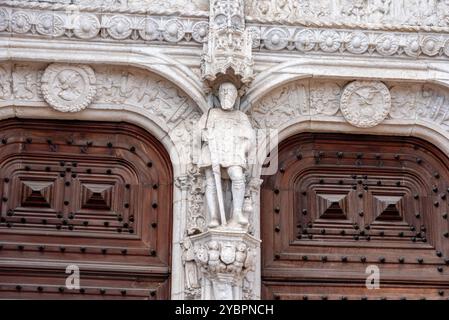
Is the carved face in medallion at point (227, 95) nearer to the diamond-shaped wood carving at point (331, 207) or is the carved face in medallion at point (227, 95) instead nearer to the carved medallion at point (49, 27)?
the diamond-shaped wood carving at point (331, 207)

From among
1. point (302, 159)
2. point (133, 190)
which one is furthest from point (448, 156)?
point (133, 190)

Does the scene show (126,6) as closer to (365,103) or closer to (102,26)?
(102,26)

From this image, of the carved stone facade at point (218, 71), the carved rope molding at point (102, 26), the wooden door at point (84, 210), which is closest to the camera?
the wooden door at point (84, 210)

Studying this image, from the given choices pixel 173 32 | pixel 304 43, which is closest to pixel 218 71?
pixel 173 32

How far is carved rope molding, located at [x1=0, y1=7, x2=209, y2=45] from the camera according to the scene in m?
11.1

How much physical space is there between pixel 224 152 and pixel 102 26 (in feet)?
5.67

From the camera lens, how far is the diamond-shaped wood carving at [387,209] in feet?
37.3

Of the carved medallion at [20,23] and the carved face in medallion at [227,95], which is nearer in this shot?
the carved face in medallion at [227,95]

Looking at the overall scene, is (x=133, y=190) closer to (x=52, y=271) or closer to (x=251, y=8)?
(x=52, y=271)

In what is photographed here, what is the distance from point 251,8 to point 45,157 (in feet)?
8.26

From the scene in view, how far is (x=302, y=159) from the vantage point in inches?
453

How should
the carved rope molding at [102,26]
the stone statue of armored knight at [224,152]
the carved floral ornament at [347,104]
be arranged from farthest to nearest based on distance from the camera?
the carved floral ornament at [347,104] < the carved rope molding at [102,26] < the stone statue of armored knight at [224,152]

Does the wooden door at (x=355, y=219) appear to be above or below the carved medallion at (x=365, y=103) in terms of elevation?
below

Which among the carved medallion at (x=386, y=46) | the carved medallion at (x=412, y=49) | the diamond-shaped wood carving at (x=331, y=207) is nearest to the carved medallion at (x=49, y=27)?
the diamond-shaped wood carving at (x=331, y=207)
